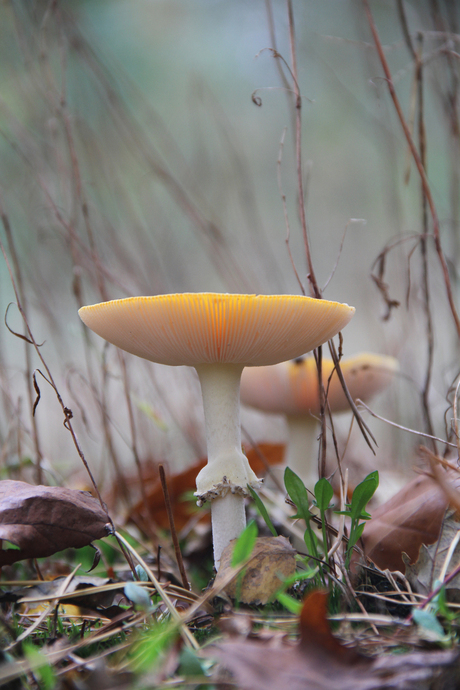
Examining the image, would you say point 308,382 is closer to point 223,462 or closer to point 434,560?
point 223,462

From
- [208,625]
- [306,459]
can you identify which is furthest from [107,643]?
[306,459]

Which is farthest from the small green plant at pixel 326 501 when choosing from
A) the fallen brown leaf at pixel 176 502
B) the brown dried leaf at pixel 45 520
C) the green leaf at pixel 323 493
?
the fallen brown leaf at pixel 176 502

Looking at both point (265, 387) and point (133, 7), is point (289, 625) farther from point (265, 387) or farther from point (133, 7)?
point (133, 7)

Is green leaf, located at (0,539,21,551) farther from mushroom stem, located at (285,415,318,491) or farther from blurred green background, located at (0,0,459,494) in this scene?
mushroom stem, located at (285,415,318,491)

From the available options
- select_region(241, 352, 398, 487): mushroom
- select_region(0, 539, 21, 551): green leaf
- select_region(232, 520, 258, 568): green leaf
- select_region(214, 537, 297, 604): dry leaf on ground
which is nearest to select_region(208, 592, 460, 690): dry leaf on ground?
select_region(232, 520, 258, 568): green leaf

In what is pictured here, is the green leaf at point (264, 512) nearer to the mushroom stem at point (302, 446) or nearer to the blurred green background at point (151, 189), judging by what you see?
the blurred green background at point (151, 189)

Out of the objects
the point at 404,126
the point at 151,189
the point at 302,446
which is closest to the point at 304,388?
the point at 302,446
